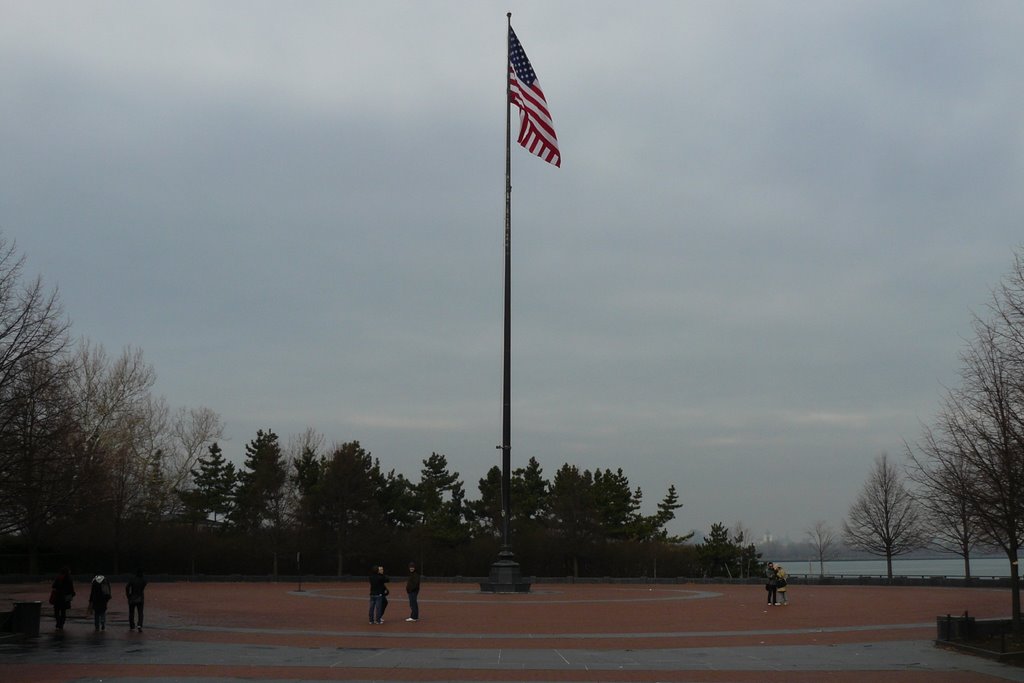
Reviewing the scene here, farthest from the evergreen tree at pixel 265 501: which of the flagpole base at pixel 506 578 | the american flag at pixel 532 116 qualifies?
the american flag at pixel 532 116

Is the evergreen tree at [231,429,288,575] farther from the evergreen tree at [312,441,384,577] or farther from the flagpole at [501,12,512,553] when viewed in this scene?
the flagpole at [501,12,512,553]

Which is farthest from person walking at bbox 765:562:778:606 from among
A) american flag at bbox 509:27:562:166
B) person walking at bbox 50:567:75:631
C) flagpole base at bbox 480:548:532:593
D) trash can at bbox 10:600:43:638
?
trash can at bbox 10:600:43:638

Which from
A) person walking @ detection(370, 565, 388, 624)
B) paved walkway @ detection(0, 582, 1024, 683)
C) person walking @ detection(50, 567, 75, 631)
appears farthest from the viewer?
person walking @ detection(370, 565, 388, 624)

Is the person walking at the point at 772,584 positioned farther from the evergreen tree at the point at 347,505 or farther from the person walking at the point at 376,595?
the evergreen tree at the point at 347,505

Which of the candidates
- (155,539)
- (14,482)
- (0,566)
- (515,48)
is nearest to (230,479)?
(155,539)

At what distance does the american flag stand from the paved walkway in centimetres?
1674

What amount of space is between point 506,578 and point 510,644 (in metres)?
19.0

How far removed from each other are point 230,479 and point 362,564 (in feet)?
46.4

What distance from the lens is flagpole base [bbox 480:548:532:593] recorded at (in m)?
39.5

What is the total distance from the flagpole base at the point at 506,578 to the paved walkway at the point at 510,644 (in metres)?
4.20

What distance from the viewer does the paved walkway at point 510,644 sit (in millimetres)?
16281

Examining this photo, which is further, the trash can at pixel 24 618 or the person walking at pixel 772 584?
the person walking at pixel 772 584

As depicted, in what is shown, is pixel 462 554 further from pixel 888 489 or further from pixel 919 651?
pixel 919 651

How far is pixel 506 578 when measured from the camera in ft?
129
